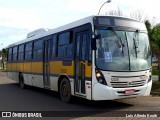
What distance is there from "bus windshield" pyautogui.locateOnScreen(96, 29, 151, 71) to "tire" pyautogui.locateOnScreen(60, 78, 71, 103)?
2.34 meters

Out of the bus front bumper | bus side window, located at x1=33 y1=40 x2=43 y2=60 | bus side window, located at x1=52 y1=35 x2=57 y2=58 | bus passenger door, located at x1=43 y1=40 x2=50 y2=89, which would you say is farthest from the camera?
bus side window, located at x1=33 y1=40 x2=43 y2=60

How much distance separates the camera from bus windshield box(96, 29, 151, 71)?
1052 cm

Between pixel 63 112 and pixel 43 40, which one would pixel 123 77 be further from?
pixel 43 40

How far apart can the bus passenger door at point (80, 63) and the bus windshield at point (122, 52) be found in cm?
77

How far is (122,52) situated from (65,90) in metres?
3.04

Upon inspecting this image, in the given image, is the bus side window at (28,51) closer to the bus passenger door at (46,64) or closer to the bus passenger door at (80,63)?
the bus passenger door at (46,64)

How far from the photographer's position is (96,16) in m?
11.0

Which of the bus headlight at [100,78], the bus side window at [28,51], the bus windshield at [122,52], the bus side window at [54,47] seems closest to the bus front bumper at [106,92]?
the bus headlight at [100,78]

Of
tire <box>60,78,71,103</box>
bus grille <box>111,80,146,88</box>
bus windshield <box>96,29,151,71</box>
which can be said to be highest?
bus windshield <box>96,29,151,71</box>

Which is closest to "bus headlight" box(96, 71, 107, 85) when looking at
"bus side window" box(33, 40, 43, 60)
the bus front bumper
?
the bus front bumper

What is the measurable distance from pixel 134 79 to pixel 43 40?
629 cm

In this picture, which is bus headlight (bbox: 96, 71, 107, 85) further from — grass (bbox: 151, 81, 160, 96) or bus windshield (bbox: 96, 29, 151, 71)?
grass (bbox: 151, 81, 160, 96)

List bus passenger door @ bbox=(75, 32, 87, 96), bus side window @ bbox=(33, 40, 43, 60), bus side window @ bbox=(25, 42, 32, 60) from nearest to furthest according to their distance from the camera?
bus passenger door @ bbox=(75, 32, 87, 96) < bus side window @ bbox=(33, 40, 43, 60) < bus side window @ bbox=(25, 42, 32, 60)

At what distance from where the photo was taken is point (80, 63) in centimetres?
1136
